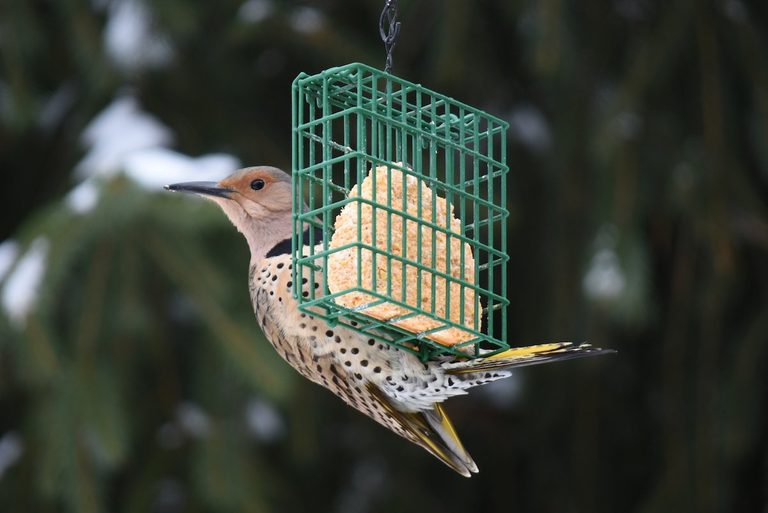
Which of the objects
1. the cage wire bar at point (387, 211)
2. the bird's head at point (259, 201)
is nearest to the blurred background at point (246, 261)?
the bird's head at point (259, 201)

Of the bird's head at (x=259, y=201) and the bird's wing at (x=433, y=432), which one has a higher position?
the bird's head at (x=259, y=201)

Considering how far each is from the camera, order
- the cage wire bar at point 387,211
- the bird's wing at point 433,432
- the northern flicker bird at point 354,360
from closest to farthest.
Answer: the cage wire bar at point 387,211
the northern flicker bird at point 354,360
the bird's wing at point 433,432

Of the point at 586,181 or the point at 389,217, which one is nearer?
the point at 389,217

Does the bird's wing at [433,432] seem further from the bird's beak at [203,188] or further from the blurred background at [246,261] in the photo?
the blurred background at [246,261]

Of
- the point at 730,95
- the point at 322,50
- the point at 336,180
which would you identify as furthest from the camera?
the point at 336,180

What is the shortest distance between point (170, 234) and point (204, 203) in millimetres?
200

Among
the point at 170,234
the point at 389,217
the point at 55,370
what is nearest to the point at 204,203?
the point at 170,234

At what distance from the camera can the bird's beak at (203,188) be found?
629cm

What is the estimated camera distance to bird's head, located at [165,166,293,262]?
6.50 m

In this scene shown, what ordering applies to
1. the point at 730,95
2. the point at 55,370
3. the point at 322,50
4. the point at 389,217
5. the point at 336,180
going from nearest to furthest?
1. the point at 389,217
2. the point at 55,370
3. the point at 730,95
4. the point at 322,50
5. the point at 336,180

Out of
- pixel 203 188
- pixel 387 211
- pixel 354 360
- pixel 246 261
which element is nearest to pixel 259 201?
pixel 203 188

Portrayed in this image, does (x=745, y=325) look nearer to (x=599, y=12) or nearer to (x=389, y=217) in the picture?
(x=599, y=12)

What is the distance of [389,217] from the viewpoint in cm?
582

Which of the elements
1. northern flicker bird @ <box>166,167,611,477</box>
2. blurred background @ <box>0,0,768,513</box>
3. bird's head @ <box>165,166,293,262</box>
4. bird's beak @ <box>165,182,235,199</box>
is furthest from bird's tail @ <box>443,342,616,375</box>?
blurred background @ <box>0,0,768,513</box>
